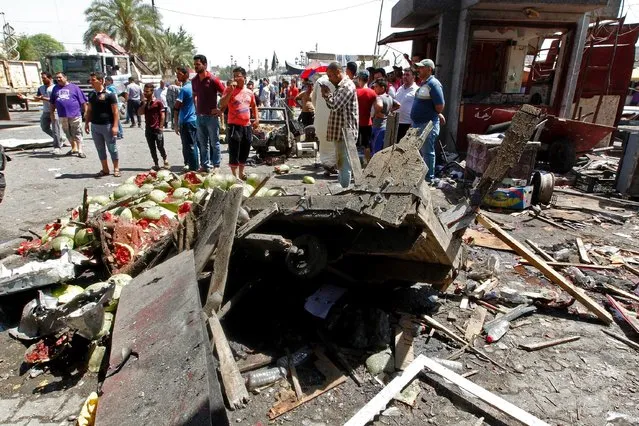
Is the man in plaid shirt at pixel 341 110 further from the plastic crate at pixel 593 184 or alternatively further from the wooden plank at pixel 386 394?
the plastic crate at pixel 593 184

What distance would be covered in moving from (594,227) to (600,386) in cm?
409

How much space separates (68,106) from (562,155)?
11855mm

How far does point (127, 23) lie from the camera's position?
38.2 m

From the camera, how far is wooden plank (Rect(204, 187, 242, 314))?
283cm

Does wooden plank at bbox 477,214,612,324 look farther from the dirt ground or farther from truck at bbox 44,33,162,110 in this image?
truck at bbox 44,33,162,110

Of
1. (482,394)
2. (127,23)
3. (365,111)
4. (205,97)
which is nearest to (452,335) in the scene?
(482,394)

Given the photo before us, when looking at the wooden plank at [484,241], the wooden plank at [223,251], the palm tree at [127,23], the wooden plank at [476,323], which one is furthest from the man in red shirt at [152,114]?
the palm tree at [127,23]

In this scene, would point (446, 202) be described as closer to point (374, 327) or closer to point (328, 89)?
point (328, 89)

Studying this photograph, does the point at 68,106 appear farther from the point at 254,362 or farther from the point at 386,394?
the point at 386,394

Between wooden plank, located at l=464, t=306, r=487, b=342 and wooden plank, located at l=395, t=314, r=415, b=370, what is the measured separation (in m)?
0.51

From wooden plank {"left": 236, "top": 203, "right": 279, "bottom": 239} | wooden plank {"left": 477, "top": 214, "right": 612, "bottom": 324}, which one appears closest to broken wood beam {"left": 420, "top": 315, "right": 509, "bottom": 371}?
wooden plank {"left": 477, "top": 214, "right": 612, "bottom": 324}

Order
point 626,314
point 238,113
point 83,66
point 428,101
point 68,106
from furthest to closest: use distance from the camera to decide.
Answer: point 83,66 < point 68,106 < point 238,113 < point 428,101 < point 626,314

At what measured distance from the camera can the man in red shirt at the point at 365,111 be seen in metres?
7.94

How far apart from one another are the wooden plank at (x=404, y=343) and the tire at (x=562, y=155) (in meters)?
7.34
